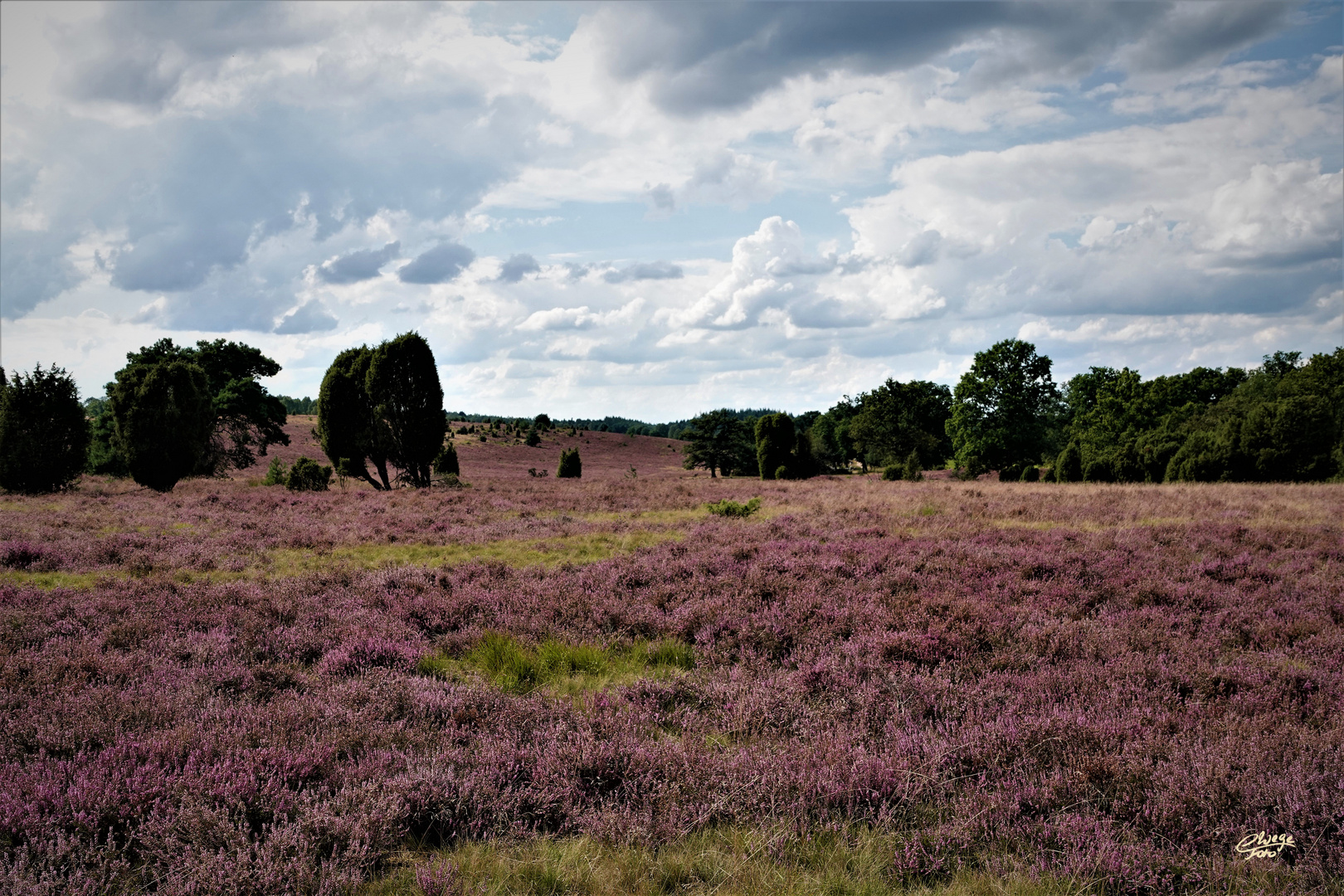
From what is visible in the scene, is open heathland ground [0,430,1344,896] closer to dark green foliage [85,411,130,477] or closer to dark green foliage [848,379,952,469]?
dark green foliage [85,411,130,477]

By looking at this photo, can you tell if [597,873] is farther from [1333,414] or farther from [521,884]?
[1333,414]

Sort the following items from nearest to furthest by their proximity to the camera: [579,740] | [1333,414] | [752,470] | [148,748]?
1. [148,748]
2. [579,740]
3. [1333,414]
4. [752,470]

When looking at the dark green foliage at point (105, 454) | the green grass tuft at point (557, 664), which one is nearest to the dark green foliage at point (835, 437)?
the dark green foliage at point (105, 454)

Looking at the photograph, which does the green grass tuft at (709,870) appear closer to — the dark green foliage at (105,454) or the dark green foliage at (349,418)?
the dark green foliage at (349,418)

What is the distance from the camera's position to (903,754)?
13.8 feet

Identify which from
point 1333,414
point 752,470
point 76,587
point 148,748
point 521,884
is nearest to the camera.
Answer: point 521,884

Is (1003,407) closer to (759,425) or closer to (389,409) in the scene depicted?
(759,425)

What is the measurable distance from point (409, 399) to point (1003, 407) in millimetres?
43772

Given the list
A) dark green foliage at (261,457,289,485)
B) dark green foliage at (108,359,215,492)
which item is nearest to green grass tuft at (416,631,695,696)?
dark green foliage at (108,359,215,492)

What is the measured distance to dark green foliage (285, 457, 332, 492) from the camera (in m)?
28.9

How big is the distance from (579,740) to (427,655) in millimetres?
2726

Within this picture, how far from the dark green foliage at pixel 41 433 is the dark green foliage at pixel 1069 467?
51.5m

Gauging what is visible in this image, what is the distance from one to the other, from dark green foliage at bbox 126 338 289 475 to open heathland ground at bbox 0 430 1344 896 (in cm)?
3804

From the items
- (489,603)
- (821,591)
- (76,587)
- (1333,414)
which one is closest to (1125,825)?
(821,591)
